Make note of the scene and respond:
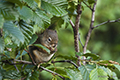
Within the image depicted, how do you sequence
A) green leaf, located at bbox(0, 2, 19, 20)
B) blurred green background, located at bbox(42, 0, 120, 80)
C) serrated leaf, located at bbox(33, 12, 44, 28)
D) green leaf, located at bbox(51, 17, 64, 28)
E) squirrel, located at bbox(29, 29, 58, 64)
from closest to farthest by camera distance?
1. green leaf, located at bbox(0, 2, 19, 20)
2. serrated leaf, located at bbox(33, 12, 44, 28)
3. green leaf, located at bbox(51, 17, 64, 28)
4. squirrel, located at bbox(29, 29, 58, 64)
5. blurred green background, located at bbox(42, 0, 120, 80)

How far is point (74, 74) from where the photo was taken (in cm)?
91

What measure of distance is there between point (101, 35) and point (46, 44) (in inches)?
130

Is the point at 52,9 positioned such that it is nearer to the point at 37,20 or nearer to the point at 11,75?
the point at 37,20

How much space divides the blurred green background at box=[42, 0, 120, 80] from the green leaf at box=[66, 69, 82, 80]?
7.43ft

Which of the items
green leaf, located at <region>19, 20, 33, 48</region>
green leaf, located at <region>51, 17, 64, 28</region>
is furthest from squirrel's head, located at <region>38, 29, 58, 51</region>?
green leaf, located at <region>19, 20, 33, 48</region>

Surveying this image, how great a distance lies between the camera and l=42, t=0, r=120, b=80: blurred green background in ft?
11.1

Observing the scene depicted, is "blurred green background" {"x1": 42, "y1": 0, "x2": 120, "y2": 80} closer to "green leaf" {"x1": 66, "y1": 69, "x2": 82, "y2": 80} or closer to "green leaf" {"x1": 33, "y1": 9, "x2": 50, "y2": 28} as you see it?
"green leaf" {"x1": 66, "y1": 69, "x2": 82, "y2": 80}

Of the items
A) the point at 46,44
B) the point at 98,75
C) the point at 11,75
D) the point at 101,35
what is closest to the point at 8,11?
the point at 11,75

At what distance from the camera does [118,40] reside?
14.9 feet

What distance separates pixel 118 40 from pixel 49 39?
3327 mm

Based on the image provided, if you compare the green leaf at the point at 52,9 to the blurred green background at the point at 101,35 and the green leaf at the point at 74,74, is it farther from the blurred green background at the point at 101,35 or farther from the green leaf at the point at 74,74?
the blurred green background at the point at 101,35

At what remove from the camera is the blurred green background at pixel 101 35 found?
3.39 meters

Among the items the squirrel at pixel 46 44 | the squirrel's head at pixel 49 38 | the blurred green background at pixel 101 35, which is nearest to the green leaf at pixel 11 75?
the squirrel at pixel 46 44

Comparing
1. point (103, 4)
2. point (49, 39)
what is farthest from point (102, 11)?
point (49, 39)
